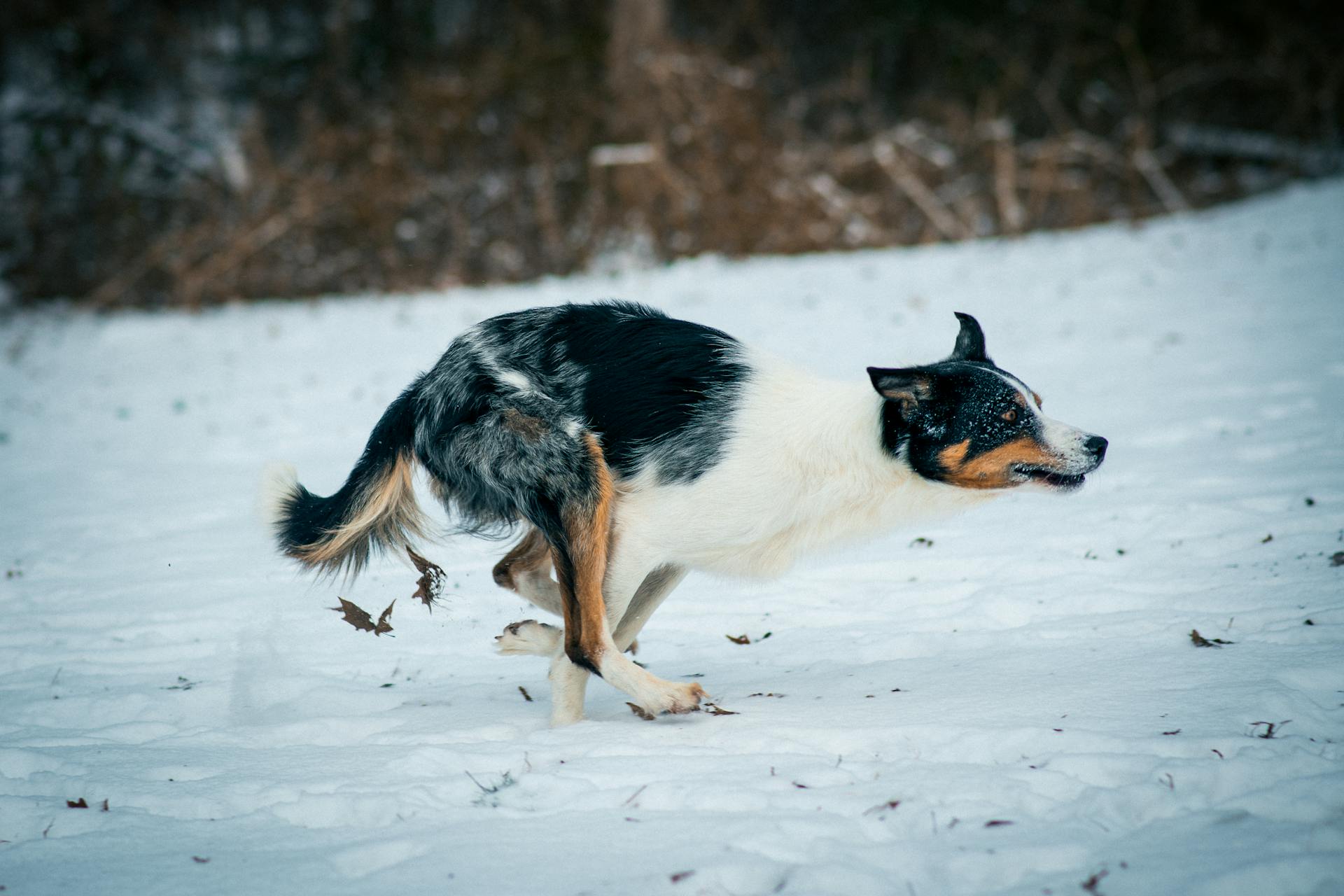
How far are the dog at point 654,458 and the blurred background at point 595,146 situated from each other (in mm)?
10876

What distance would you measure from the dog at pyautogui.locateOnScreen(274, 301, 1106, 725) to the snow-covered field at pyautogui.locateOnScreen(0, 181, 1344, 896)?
1.31ft

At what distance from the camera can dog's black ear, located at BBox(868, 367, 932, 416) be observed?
142 inches

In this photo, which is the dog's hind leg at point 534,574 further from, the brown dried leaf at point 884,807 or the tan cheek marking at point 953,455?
the brown dried leaf at point 884,807

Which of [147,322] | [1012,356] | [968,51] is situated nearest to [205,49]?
[147,322]

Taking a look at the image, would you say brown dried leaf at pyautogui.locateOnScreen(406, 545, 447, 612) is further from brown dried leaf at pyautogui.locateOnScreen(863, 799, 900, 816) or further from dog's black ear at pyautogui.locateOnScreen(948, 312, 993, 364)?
dog's black ear at pyautogui.locateOnScreen(948, 312, 993, 364)

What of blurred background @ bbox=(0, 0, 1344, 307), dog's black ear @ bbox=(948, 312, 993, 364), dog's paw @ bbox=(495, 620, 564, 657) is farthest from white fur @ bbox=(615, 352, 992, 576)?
blurred background @ bbox=(0, 0, 1344, 307)

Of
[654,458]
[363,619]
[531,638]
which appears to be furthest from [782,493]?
[363,619]

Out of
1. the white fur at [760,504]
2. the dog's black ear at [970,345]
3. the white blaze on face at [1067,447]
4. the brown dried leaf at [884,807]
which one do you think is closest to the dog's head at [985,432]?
the white blaze on face at [1067,447]

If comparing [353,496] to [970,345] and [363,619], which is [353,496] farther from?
[970,345]

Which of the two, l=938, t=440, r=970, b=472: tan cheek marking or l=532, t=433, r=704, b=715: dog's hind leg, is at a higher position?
l=938, t=440, r=970, b=472: tan cheek marking

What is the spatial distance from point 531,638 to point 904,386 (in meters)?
1.65

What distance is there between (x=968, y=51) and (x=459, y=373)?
1864cm

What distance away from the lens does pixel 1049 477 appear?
375 centimetres

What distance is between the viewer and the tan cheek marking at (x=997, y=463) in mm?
3709
